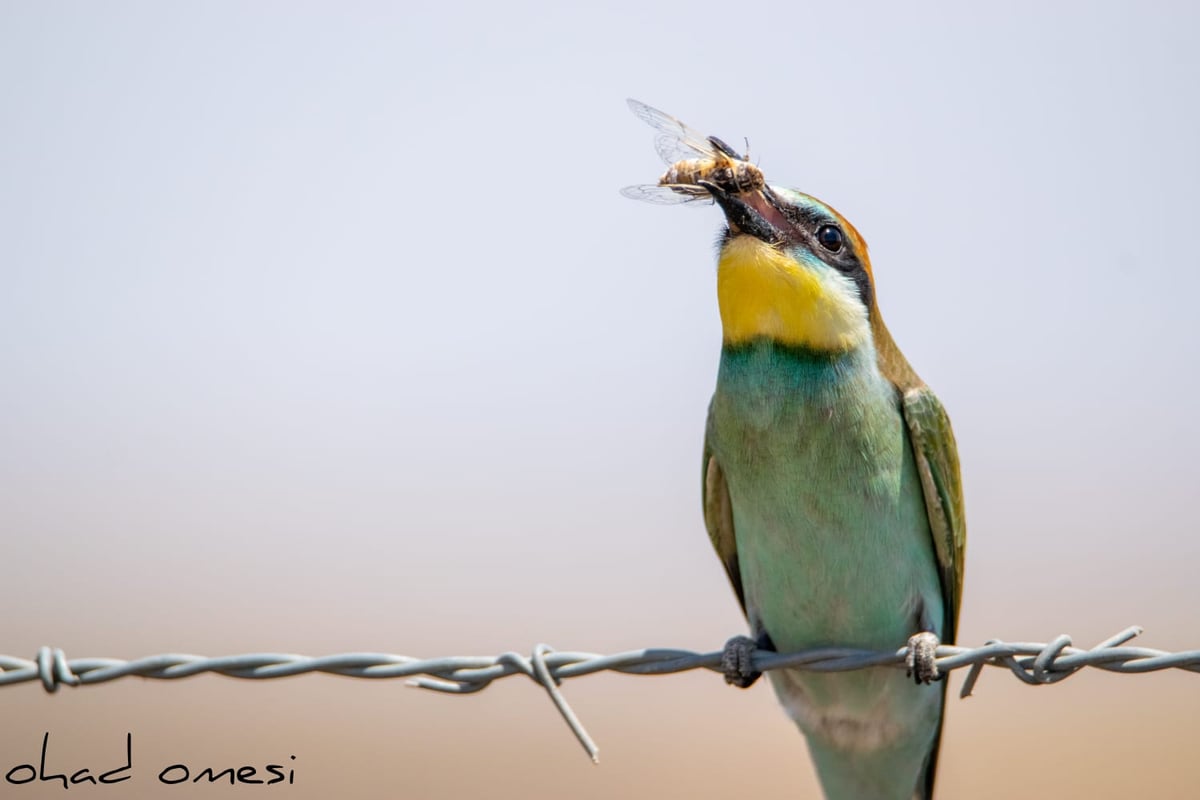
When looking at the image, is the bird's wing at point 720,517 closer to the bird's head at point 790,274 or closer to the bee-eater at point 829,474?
the bee-eater at point 829,474

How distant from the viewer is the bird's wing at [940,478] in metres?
3.21

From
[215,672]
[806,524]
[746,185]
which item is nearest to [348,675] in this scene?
[215,672]

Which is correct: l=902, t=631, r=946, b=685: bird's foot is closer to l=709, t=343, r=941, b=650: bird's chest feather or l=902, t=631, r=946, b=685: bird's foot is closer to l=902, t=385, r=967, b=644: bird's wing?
l=709, t=343, r=941, b=650: bird's chest feather

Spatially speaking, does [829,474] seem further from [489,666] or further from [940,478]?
[489,666]

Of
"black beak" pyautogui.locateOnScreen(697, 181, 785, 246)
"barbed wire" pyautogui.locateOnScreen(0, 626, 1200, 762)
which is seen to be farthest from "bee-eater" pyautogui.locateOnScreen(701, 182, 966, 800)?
"barbed wire" pyautogui.locateOnScreen(0, 626, 1200, 762)

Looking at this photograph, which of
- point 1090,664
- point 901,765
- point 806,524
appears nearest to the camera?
point 1090,664

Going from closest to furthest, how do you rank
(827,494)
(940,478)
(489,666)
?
(489,666)
(827,494)
(940,478)

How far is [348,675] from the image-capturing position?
232 centimetres

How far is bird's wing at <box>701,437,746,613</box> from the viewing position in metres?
3.40

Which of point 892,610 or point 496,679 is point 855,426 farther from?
point 496,679

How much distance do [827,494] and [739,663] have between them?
46 cm

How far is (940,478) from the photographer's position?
3229 mm

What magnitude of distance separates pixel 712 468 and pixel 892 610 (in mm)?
584

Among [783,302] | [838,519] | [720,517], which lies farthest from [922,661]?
[783,302]
